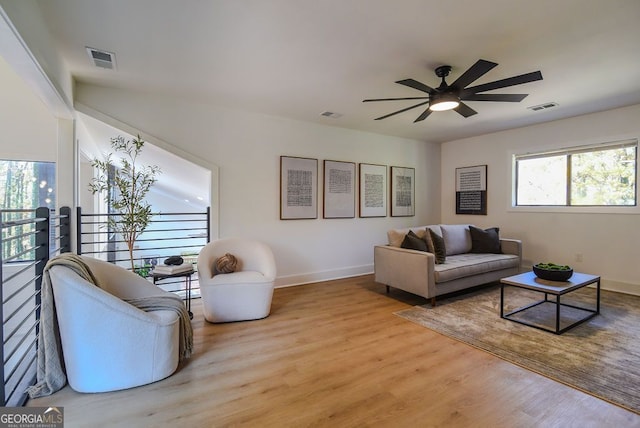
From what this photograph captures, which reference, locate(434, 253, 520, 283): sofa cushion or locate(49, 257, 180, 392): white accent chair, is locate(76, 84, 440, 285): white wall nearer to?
locate(434, 253, 520, 283): sofa cushion

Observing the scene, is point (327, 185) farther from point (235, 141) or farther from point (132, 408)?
point (132, 408)

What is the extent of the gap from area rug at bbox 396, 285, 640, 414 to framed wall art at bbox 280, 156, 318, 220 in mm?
2124

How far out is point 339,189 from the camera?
518cm

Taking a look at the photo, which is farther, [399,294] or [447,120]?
[447,120]

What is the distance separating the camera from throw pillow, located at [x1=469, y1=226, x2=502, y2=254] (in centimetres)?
476

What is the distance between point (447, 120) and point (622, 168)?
2460 mm

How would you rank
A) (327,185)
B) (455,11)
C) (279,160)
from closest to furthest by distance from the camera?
(455,11) < (279,160) < (327,185)

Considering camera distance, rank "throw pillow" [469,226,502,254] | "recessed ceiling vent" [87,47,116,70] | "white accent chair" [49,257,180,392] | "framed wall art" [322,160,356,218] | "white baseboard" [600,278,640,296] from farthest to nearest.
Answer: "framed wall art" [322,160,356,218] < "throw pillow" [469,226,502,254] < "white baseboard" [600,278,640,296] < "recessed ceiling vent" [87,47,116,70] < "white accent chair" [49,257,180,392]

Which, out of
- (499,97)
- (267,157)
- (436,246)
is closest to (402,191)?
(436,246)

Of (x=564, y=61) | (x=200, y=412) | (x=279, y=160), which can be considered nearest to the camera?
(x=200, y=412)

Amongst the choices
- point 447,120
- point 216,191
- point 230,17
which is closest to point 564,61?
point 447,120

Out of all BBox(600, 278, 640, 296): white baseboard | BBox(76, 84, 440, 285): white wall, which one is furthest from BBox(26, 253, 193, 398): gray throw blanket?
BBox(600, 278, 640, 296): white baseboard

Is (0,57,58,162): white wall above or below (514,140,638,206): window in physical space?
above

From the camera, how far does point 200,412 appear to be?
72.8 inches
